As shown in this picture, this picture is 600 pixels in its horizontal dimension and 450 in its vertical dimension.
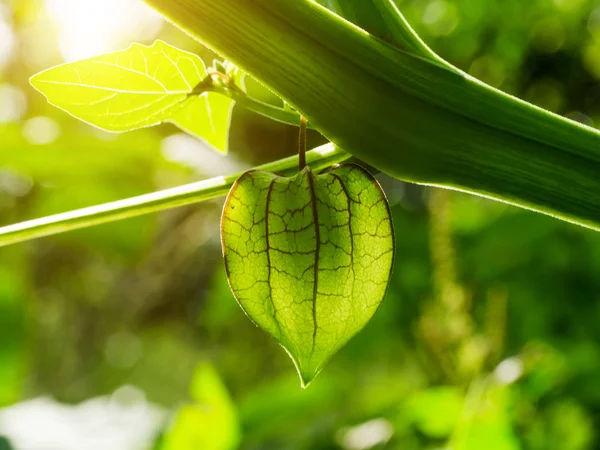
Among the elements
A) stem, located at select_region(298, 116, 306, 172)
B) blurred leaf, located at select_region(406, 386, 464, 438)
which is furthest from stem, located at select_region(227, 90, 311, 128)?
blurred leaf, located at select_region(406, 386, 464, 438)

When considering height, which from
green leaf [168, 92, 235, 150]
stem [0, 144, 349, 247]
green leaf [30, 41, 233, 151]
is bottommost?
stem [0, 144, 349, 247]

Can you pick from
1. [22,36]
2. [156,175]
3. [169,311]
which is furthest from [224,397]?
[169,311]

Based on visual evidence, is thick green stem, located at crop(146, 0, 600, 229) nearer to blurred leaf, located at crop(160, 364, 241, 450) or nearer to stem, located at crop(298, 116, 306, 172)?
stem, located at crop(298, 116, 306, 172)

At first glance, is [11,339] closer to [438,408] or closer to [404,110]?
[438,408]

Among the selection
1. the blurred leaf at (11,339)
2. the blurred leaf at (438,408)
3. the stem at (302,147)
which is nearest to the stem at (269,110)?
the stem at (302,147)

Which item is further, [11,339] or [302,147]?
[11,339]

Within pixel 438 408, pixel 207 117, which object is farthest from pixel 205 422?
pixel 207 117

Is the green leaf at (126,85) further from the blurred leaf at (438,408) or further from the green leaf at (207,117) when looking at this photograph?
the blurred leaf at (438,408)
